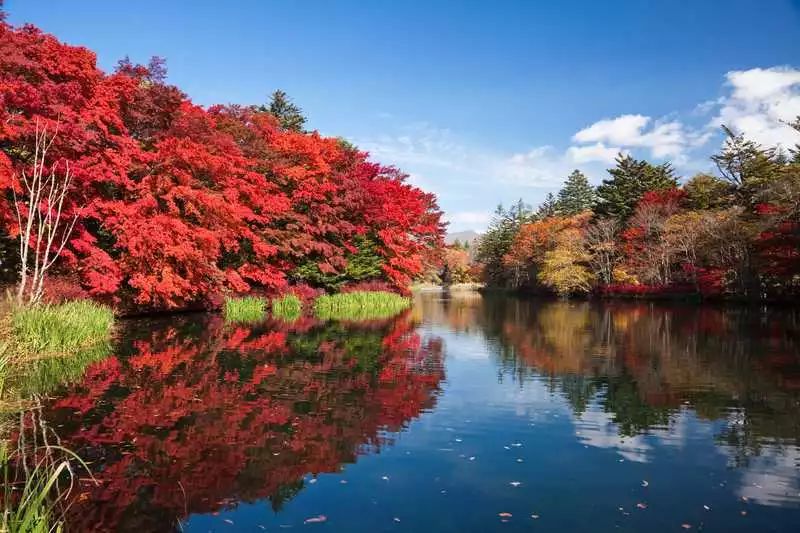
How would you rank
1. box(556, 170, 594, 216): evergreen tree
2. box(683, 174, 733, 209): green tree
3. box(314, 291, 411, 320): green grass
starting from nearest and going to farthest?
box(314, 291, 411, 320): green grass < box(683, 174, 733, 209): green tree < box(556, 170, 594, 216): evergreen tree

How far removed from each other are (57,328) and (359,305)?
20.8 metres

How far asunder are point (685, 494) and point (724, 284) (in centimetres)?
3378

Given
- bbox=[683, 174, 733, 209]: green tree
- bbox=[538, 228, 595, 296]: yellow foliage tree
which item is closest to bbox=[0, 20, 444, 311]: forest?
bbox=[538, 228, 595, 296]: yellow foliage tree

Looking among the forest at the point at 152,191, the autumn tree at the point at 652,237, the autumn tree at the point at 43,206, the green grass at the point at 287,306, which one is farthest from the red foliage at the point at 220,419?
the autumn tree at the point at 652,237

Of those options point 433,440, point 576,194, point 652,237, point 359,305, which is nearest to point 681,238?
point 652,237

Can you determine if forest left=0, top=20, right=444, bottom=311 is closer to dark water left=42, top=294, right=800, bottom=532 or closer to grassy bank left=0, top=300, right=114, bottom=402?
grassy bank left=0, top=300, right=114, bottom=402

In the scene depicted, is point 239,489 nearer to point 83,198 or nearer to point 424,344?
point 424,344

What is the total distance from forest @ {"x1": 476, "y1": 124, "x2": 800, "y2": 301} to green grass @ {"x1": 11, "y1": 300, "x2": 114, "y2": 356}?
97.5 ft

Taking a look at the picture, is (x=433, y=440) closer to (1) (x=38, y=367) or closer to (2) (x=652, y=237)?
(1) (x=38, y=367)

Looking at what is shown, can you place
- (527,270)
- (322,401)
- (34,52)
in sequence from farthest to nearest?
(527,270) < (34,52) < (322,401)

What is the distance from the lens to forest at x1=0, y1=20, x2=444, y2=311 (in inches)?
604

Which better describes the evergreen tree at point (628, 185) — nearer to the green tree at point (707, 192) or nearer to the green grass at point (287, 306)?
the green tree at point (707, 192)

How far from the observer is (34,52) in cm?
1571

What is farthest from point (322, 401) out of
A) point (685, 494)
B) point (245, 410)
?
point (685, 494)
